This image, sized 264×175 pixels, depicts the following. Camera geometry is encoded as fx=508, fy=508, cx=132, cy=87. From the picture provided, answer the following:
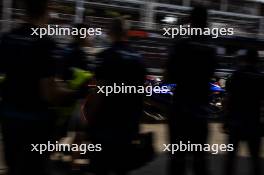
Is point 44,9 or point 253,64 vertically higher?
point 44,9

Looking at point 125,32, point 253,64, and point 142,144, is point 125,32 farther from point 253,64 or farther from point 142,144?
point 253,64

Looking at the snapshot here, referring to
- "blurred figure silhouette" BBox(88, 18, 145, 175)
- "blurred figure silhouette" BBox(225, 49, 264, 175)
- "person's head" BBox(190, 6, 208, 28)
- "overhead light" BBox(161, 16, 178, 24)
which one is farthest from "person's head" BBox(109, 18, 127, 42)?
"overhead light" BBox(161, 16, 178, 24)

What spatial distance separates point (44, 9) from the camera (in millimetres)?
3453

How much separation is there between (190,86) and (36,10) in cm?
157

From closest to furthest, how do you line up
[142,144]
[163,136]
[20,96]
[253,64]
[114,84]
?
[20,96]
[114,84]
[142,144]
[253,64]
[163,136]

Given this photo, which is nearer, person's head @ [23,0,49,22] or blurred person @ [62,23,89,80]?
person's head @ [23,0,49,22]

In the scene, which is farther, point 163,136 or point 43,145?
point 163,136

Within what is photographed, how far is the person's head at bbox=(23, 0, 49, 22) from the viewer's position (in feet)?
11.2

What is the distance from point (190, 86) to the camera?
4.37 m

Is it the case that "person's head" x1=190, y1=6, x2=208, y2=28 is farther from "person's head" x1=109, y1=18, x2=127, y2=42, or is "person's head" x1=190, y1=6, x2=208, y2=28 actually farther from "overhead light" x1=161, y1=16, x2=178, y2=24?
"overhead light" x1=161, y1=16, x2=178, y2=24

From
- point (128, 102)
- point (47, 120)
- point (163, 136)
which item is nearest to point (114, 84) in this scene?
point (128, 102)

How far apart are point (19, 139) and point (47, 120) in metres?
0.22

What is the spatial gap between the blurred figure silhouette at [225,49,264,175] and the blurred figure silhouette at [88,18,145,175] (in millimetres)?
1414

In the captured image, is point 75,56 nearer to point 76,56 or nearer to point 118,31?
point 76,56
